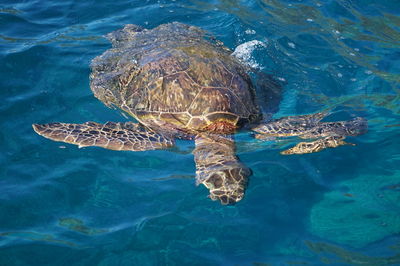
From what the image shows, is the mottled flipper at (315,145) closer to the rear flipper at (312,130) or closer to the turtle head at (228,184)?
the rear flipper at (312,130)

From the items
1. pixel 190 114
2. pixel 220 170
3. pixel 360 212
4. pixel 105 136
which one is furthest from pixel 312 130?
pixel 105 136

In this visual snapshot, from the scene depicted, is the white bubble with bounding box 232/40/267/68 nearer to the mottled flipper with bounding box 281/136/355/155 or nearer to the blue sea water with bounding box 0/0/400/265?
the blue sea water with bounding box 0/0/400/265

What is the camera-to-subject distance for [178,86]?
19.1ft

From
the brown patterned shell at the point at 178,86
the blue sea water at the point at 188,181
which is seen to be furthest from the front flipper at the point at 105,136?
the brown patterned shell at the point at 178,86

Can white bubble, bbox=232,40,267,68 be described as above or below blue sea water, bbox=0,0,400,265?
above

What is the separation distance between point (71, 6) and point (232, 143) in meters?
6.02

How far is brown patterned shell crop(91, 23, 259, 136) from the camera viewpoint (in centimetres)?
574

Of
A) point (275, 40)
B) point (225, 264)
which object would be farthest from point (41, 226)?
point (275, 40)

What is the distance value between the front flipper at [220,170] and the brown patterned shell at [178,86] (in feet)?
1.14

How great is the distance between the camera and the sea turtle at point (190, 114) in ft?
17.5

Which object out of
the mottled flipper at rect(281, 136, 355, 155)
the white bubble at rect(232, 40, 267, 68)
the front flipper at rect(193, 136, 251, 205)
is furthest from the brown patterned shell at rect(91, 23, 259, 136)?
the white bubble at rect(232, 40, 267, 68)

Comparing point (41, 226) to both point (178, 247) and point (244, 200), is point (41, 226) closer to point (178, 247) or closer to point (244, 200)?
point (178, 247)

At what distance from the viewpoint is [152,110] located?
591 cm

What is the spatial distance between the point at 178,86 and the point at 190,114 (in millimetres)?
485
